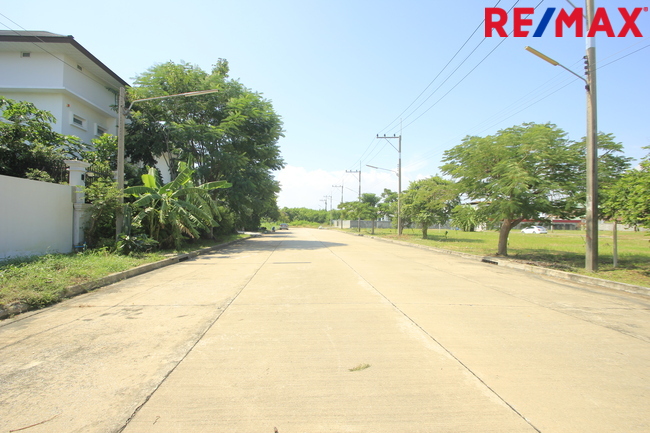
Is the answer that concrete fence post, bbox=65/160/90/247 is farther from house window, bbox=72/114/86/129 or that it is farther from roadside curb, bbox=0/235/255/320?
house window, bbox=72/114/86/129

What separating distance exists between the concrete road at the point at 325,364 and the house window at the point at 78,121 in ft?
60.8

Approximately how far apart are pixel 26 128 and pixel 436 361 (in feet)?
64.4

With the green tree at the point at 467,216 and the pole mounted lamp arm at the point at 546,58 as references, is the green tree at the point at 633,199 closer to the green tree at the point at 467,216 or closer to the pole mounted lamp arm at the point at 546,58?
the pole mounted lamp arm at the point at 546,58

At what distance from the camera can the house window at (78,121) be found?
73.5 ft

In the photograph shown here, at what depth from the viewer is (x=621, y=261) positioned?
1581cm

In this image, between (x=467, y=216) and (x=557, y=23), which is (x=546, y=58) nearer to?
(x=557, y=23)

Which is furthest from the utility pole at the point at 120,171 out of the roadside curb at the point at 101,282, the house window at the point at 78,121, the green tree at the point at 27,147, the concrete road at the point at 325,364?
the house window at the point at 78,121

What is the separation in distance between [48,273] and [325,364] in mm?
7943

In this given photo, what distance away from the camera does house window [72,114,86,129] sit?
22.4 metres

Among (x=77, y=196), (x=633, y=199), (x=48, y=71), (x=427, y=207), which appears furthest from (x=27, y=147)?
(x=427, y=207)

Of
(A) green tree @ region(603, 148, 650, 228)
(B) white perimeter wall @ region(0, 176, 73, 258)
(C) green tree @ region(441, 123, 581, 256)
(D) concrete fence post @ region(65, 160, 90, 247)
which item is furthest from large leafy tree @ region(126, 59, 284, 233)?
(A) green tree @ region(603, 148, 650, 228)

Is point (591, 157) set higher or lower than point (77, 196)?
higher

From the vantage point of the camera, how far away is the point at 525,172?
48.8 feet

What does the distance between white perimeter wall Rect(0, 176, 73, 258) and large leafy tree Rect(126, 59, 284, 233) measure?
9.27 m
